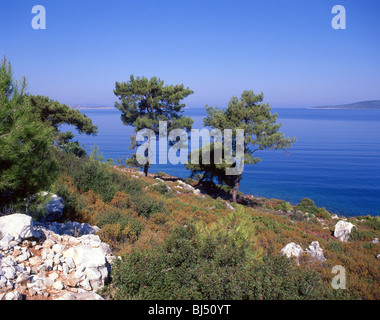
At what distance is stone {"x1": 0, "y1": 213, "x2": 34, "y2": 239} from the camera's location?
188 inches

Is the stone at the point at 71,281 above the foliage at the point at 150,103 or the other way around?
the other way around

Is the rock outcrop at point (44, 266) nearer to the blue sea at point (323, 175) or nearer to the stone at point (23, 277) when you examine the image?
the stone at point (23, 277)

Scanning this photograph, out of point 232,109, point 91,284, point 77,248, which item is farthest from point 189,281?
point 232,109

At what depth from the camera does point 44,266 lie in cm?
433

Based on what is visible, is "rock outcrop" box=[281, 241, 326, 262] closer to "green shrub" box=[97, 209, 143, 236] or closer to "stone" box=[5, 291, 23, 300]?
"green shrub" box=[97, 209, 143, 236]

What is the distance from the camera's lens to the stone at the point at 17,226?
15.7 feet

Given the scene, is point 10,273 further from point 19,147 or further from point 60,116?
point 60,116

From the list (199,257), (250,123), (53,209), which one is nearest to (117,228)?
(53,209)

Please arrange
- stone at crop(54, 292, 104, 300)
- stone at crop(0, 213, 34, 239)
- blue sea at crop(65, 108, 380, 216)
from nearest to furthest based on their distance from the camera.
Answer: stone at crop(54, 292, 104, 300), stone at crop(0, 213, 34, 239), blue sea at crop(65, 108, 380, 216)

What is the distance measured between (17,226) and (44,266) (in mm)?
1142

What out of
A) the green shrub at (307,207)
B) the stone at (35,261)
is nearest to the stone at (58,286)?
the stone at (35,261)

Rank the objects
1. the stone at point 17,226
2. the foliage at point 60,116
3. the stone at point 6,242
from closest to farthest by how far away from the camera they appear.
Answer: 1. the stone at point 6,242
2. the stone at point 17,226
3. the foliage at point 60,116

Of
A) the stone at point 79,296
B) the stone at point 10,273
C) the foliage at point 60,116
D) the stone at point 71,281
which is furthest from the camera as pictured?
the foliage at point 60,116

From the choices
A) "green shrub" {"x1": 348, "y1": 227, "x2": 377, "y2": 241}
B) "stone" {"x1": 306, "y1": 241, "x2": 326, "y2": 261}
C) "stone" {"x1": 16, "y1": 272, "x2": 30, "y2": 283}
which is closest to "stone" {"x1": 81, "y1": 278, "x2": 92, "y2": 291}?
"stone" {"x1": 16, "y1": 272, "x2": 30, "y2": 283}
